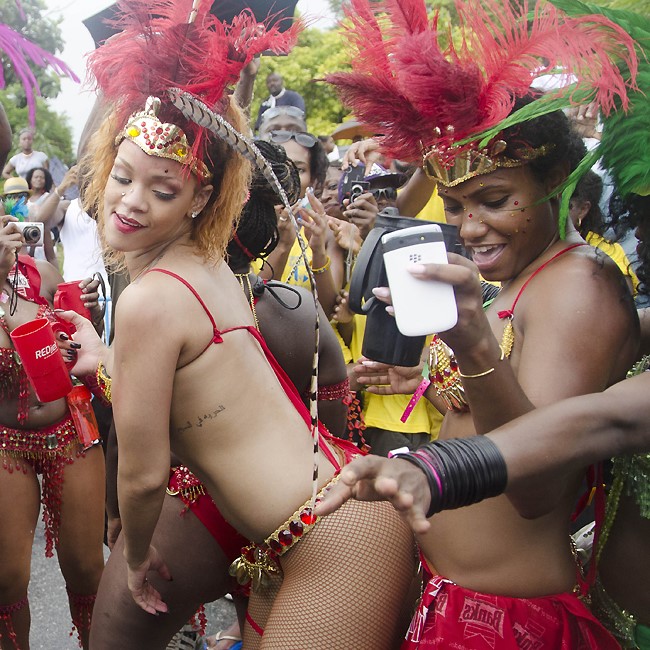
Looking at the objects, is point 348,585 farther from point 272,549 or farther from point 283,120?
point 283,120

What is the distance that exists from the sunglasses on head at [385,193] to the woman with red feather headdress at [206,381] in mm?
2370

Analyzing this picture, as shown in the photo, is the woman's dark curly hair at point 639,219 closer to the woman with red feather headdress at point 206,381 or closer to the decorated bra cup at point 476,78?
the decorated bra cup at point 476,78

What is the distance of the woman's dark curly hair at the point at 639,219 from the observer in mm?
1732

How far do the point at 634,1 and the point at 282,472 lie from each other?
Result: 1432mm

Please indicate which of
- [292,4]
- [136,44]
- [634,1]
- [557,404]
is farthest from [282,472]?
[292,4]

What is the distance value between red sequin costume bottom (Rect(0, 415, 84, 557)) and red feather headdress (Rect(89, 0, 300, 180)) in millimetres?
1490

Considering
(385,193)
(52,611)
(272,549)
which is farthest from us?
(385,193)

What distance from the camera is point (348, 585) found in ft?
6.35

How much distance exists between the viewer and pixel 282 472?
79.0 inches

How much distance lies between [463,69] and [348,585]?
1.32 meters

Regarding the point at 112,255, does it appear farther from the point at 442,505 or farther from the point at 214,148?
the point at 442,505

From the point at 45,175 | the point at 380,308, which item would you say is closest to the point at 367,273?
the point at 380,308

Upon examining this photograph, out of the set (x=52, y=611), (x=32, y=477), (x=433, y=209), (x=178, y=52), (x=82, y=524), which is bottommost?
(x=52, y=611)

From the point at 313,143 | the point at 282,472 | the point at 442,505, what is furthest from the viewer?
the point at 313,143
